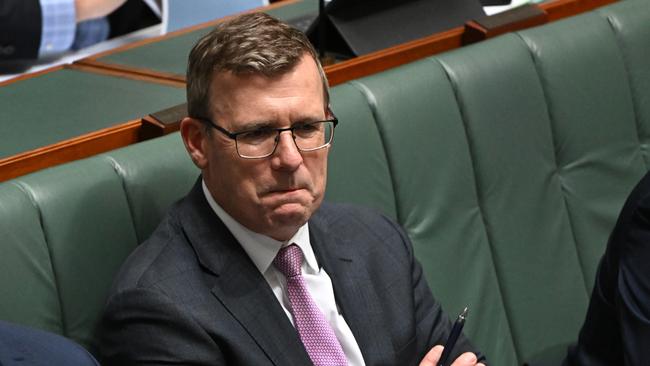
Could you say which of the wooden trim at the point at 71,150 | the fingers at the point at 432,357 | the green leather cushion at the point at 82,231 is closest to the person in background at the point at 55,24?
the wooden trim at the point at 71,150

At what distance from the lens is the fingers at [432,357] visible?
1.54 m

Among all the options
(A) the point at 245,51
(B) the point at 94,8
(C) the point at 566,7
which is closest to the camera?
(A) the point at 245,51

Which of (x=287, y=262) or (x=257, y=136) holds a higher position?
(x=257, y=136)

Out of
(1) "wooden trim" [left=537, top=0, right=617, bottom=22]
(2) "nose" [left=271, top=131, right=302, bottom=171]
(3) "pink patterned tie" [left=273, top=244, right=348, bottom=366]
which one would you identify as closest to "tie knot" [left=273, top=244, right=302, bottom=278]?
(3) "pink patterned tie" [left=273, top=244, right=348, bottom=366]

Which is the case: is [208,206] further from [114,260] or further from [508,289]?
[508,289]

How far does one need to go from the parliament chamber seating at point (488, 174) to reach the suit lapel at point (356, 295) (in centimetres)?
18

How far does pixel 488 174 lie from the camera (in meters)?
1.95

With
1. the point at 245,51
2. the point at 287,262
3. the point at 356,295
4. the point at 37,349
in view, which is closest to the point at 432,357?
the point at 356,295

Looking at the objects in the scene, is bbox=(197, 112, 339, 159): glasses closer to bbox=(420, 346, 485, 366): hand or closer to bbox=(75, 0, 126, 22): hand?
bbox=(420, 346, 485, 366): hand

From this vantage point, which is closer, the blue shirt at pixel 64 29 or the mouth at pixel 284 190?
the mouth at pixel 284 190

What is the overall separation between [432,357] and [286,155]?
0.33 m

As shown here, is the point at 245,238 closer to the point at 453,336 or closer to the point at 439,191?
the point at 453,336

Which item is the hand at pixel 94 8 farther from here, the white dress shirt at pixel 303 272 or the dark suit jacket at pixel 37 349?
the dark suit jacket at pixel 37 349

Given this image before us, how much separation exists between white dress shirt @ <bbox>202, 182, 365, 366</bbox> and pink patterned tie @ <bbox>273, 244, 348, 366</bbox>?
0.01m
